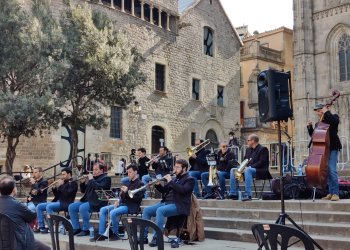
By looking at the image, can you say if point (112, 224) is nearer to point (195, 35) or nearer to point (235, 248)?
point (235, 248)

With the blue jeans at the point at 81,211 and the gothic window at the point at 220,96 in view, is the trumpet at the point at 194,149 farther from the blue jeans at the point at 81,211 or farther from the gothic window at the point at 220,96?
the gothic window at the point at 220,96

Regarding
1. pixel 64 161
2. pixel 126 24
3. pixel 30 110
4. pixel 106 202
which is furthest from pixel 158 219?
pixel 126 24

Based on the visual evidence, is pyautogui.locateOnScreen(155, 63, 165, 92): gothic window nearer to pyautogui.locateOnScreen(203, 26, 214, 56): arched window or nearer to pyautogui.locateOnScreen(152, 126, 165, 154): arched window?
pyautogui.locateOnScreen(152, 126, 165, 154): arched window

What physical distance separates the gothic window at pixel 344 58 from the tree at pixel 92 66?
47.5 feet

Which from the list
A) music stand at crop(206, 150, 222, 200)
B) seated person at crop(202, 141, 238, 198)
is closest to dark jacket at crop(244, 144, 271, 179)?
seated person at crop(202, 141, 238, 198)

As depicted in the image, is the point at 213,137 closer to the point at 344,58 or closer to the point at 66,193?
the point at 344,58

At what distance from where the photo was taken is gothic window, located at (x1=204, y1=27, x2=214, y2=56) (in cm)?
3190

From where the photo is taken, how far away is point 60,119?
1867cm

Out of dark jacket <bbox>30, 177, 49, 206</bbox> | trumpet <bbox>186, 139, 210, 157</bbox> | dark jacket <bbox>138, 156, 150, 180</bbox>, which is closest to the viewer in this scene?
dark jacket <bbox>30, 177, 49, 206</bbox>

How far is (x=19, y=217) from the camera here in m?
5.84

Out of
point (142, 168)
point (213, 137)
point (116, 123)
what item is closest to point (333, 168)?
point (142, 168)

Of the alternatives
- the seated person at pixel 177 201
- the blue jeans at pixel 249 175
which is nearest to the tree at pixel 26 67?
the blue jeans at pixel 249 175

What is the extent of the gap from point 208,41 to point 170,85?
18.1 ft

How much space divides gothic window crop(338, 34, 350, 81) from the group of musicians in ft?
62.2
